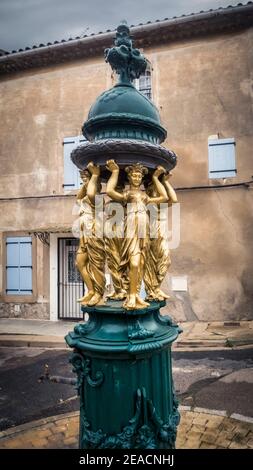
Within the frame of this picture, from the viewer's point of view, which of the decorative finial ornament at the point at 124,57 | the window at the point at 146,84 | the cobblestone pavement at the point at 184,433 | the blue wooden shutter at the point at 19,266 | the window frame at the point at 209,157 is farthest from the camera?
the blue wooden shutter at the point at 19,266

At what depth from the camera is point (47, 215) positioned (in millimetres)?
11906

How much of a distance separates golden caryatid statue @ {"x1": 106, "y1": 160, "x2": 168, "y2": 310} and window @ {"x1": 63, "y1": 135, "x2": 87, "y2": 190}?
8788 millimetres

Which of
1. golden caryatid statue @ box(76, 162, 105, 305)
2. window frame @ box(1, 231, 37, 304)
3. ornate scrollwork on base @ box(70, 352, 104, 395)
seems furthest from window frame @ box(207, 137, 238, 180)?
ornate scrollwork on base @ box(70, 352, 104, 395)

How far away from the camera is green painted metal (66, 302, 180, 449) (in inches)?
112

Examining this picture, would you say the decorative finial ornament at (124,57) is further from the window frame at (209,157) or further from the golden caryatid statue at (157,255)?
the window frame at (209,157)

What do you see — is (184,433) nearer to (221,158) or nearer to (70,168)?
(221,158)

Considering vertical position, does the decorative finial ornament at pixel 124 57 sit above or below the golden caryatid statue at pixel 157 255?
above

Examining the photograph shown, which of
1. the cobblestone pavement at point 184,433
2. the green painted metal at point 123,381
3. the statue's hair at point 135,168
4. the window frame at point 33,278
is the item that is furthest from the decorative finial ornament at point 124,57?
the window frame at point 33,278

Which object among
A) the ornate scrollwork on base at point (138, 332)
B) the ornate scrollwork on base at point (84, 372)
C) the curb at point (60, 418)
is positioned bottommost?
the curb at point (60, 418)

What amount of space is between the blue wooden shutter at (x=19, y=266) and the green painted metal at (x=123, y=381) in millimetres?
9298

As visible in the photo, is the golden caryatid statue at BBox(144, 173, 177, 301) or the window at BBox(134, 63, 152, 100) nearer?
the golden caryatid statue at BBox(144, 173, 177, 301)

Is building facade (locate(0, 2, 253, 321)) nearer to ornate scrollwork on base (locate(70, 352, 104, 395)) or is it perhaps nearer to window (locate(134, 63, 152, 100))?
window (locate(134, 63, 152, 100))

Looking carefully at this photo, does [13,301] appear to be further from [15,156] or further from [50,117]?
[50,117]

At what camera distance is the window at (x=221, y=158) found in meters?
10.7
